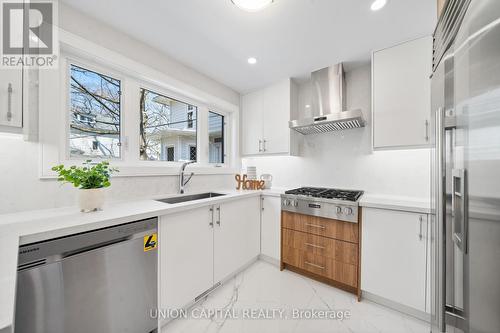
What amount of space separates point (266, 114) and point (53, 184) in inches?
92.3

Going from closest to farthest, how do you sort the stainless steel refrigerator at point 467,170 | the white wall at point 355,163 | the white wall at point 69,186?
the stainless steel refrigerator at point 467,170, the white wall at point 69,186, the white wall at point 355,163

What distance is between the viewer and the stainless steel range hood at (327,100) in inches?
83.0

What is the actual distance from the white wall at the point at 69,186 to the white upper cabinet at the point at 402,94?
2084 mm

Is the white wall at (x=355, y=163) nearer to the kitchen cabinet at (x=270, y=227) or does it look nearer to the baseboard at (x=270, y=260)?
the kitchen cabinet at (x=270, y=227)

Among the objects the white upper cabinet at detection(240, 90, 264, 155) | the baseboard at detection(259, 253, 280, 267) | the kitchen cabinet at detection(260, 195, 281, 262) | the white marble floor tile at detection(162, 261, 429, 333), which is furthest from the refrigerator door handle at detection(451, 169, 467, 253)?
the white upper cabinet at detection(240, 90, 264, 155)

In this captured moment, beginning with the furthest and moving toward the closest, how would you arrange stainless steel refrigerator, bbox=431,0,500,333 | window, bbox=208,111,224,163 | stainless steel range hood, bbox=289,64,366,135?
window, bbox=208,111,224,163
stainless steel range hood, bbox=289,64,366,135
stainless steel refrigerator, bbox=431,0,500,333

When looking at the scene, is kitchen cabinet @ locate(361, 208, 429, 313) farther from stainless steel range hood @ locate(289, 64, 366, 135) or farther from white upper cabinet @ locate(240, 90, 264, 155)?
white upper cabinet @ locate(240, 90, 264, 155)

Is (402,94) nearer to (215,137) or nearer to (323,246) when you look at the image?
(323,246)

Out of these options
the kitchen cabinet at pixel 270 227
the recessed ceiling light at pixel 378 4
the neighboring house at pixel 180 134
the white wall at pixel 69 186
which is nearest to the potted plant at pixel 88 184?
the white wall at pixel 69 186

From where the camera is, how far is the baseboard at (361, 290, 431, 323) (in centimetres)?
148

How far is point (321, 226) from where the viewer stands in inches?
75.2

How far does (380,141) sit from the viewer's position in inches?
72.4

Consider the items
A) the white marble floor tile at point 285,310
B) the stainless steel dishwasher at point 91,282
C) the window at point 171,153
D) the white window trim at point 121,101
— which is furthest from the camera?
the window at point 171,153

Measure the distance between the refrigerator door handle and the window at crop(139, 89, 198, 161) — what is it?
227 centimetres
